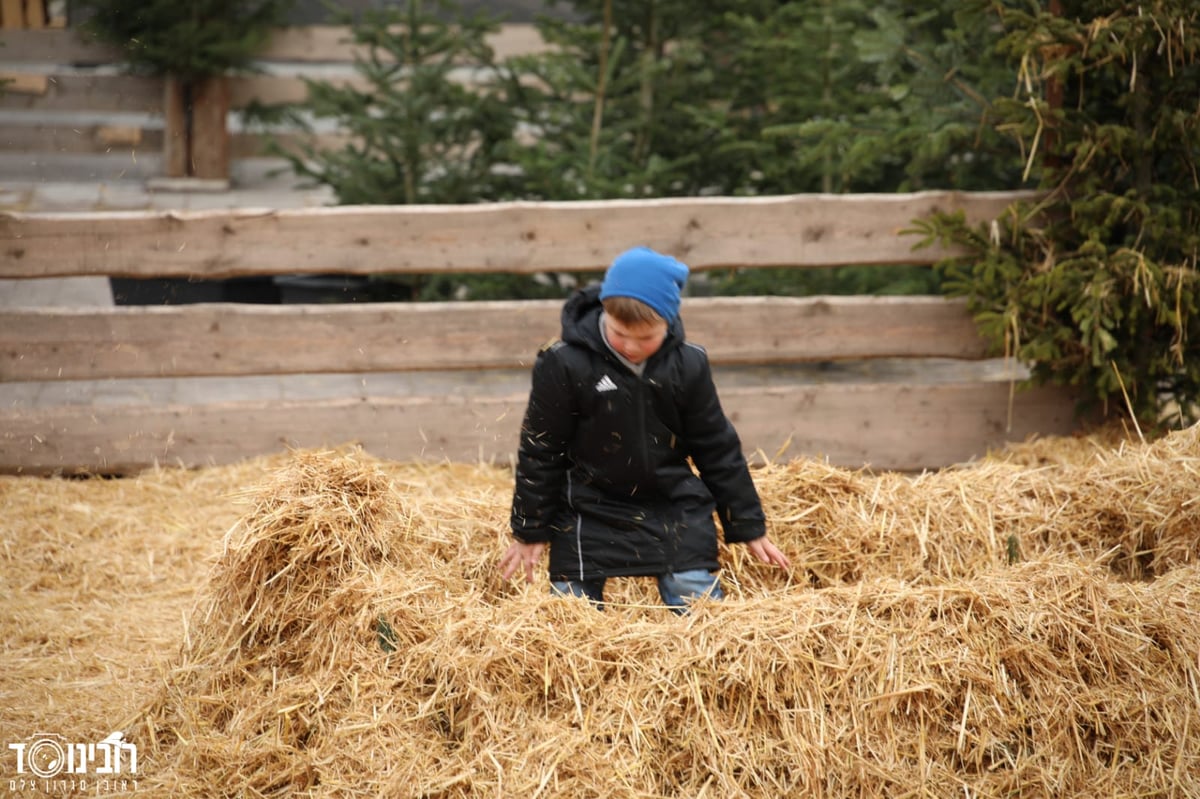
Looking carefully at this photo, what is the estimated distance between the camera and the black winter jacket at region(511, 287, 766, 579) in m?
3.72

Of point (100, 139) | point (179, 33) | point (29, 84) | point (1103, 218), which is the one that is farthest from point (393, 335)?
point (29, 84)

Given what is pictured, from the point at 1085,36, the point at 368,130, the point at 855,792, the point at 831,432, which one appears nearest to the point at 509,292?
the point at 368,130

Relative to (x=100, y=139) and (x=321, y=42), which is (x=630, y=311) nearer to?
(x=321, y=42)

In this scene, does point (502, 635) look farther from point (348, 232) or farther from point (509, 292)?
point (509, 292)

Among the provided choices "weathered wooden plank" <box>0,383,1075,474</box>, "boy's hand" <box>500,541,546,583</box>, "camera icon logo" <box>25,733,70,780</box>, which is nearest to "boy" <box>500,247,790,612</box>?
"boy's hand" <box>500,541,546,583</box>

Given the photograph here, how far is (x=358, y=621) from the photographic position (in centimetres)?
348

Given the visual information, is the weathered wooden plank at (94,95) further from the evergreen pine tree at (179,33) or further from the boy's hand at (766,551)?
the boy's hand at (766,551)

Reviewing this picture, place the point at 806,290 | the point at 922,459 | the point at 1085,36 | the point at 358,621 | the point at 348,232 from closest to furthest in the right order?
the point at 358,621
the point at 1085,36
the point at 348,232
the point at 922,459
the point at 806,290

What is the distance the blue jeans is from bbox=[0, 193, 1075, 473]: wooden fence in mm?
2210

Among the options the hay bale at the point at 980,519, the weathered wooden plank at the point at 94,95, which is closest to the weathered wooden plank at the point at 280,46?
the weathered wooden plank at the point at 94,95

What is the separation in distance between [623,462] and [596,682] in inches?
28.9

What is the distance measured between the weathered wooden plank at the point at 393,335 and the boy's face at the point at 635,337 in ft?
8.04

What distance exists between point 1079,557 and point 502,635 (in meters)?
2.10

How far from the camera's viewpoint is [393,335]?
238 inches
